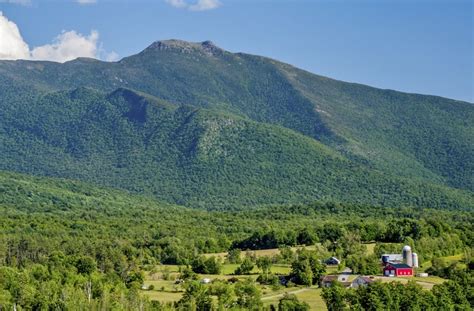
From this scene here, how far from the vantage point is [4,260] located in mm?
115812

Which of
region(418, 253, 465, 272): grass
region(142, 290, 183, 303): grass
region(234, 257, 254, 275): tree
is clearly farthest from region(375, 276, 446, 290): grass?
region(142, 290, 183, 303): grass

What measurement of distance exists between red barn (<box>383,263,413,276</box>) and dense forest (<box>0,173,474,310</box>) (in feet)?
6.76

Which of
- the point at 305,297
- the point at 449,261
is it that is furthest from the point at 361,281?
the point at 449,261

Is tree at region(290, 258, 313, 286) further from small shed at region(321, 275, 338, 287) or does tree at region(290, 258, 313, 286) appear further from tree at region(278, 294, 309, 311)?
tree at region(278, 294, 309, 311)

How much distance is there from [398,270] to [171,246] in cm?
3869

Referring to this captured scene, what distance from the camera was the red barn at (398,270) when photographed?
4259 inches

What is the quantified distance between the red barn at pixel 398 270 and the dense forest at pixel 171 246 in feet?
6.76

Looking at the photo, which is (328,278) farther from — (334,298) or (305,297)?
(334,298)

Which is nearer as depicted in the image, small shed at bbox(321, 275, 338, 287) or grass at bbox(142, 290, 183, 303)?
grass at bbox(142, 290, 183, 303)

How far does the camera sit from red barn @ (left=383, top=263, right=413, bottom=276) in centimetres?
10819

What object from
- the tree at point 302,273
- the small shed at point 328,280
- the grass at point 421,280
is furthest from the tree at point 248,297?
the grass at point 421,280

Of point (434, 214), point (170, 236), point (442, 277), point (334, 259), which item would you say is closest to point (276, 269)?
point (334, 259)

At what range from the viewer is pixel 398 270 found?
356 ft

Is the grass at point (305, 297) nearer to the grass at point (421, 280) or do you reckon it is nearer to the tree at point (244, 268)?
the grass at point (421, 280)
